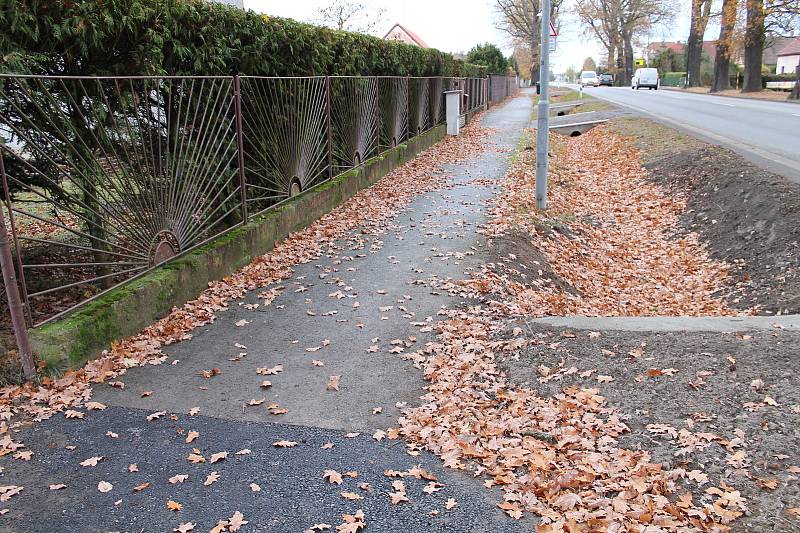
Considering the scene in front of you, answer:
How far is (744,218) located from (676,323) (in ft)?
17.0

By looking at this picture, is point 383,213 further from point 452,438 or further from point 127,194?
point 452,438

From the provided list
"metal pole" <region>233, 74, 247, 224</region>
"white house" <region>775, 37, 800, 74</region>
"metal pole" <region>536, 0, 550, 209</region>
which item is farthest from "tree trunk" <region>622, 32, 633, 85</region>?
"metal pole" <region>233, 74, 247, 224</region>

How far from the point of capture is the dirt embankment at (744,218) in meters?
7.62

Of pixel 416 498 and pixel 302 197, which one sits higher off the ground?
pixel 302 197

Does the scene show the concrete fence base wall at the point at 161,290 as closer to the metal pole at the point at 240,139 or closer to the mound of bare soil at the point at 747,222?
the metal pole at the point at 240,139

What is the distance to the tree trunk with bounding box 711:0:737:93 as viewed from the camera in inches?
1517

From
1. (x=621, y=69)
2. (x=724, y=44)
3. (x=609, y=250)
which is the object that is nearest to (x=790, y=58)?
(x=621, y=69)

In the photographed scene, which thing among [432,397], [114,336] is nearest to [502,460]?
[432,397]

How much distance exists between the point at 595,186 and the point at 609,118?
39.6 ft

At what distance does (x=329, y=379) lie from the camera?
4.80 metres

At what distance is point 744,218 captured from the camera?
380 inches

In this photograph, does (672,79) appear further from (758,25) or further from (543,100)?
(543,100)

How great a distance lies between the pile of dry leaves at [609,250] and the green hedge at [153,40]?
3798 mm

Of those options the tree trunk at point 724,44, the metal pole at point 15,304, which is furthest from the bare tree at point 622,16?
the metal pole at point 15,304
